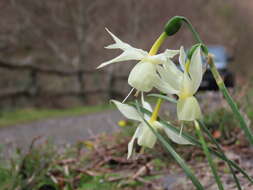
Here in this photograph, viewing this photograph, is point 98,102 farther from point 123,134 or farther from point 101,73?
point 123,134

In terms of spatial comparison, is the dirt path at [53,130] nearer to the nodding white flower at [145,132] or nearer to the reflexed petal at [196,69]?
the nodding white flower at [145,132]

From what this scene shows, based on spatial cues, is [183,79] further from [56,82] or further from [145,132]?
[56,82]

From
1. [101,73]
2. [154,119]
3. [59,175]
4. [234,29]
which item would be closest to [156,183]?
[59,175]

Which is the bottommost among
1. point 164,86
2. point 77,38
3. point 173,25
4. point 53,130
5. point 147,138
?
point 53,130

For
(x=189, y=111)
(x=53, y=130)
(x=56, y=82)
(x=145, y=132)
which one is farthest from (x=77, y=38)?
(x=189, y=111)

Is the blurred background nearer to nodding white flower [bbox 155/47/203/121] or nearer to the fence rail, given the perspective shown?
the fence rail

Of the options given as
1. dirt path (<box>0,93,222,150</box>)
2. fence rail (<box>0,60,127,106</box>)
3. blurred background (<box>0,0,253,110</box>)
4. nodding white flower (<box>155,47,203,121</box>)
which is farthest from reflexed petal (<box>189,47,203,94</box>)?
blurred background (<box>0,0,253,110</box>)
